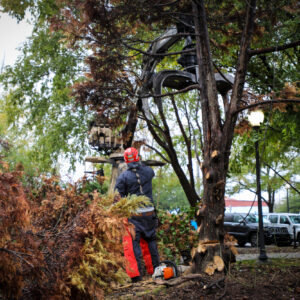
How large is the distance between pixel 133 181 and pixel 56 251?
2831 millimetres

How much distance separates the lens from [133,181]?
548 centimetres

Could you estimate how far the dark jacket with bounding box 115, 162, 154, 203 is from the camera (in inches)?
215

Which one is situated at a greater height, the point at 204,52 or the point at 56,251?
the point at 204,52

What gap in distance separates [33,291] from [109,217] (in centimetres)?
80

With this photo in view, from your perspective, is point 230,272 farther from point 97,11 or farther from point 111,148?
point 111,148

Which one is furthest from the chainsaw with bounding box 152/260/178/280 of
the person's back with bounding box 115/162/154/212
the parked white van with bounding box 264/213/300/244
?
the parked white van with bounding box 264/213/300/244

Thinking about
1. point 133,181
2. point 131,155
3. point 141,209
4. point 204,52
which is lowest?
point 141,209

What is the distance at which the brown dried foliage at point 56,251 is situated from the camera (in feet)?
7.56

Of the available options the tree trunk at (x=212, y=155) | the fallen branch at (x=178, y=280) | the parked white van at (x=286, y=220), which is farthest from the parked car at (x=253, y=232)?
the fallen branch at (x=178, y=280)

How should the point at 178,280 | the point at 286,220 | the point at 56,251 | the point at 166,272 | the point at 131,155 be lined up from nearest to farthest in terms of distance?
the point at 56,251 → the point at 178,280 → the point at 166,272 → the point at 131,155 → the point at 286,220

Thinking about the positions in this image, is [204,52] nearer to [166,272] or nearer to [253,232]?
[166,272]

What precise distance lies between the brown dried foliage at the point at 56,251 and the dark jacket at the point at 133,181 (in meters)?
2.21

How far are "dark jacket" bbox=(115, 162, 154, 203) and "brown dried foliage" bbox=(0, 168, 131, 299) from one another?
221cm

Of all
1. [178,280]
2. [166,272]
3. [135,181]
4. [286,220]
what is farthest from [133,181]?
[286,220]
